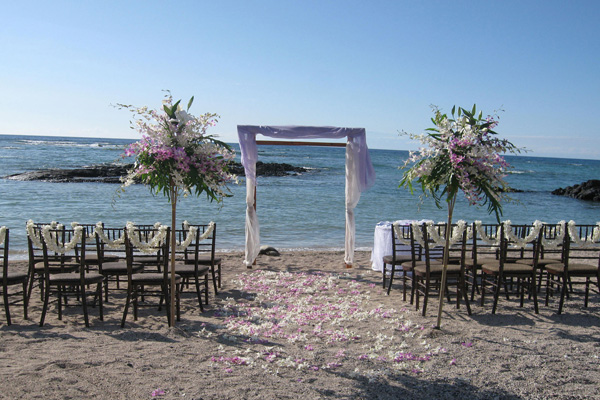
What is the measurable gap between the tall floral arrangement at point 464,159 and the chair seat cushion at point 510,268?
5.58ft

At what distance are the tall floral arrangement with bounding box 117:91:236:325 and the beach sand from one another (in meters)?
1.43

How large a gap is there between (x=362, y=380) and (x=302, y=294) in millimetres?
3138

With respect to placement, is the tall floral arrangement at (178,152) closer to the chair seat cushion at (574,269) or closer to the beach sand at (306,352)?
the beach sand at (306,352)

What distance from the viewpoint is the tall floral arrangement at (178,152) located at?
15.8 feet

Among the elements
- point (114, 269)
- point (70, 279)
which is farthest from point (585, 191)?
point (70, 279)

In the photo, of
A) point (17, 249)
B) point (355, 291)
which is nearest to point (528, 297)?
point (355, 291)

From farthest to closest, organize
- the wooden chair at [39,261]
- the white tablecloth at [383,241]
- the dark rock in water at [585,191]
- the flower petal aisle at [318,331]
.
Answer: the dark rock in water at [585,191]
the white tablecloth at [383,241]
the wooden chair at [39,261]
the flower petal aisle at [318,331]

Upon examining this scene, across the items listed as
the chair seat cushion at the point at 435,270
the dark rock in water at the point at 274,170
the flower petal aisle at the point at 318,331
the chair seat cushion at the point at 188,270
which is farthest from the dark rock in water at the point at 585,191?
the chair seat cushion at the point at 188,270

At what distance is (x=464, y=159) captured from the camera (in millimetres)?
4789

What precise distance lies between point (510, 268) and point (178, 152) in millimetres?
4447

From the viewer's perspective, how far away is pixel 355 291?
738cm

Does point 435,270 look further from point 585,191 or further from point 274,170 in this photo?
point 274,170

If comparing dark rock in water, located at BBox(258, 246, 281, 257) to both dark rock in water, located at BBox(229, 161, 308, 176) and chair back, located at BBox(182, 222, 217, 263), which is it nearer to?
chair back, located at BBox(182, 222, 217, 263)

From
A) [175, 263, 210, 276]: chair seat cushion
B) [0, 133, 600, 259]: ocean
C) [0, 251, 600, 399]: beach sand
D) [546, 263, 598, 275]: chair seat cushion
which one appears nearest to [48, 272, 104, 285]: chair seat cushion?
[0, 251, 600, 399]: beach sand
